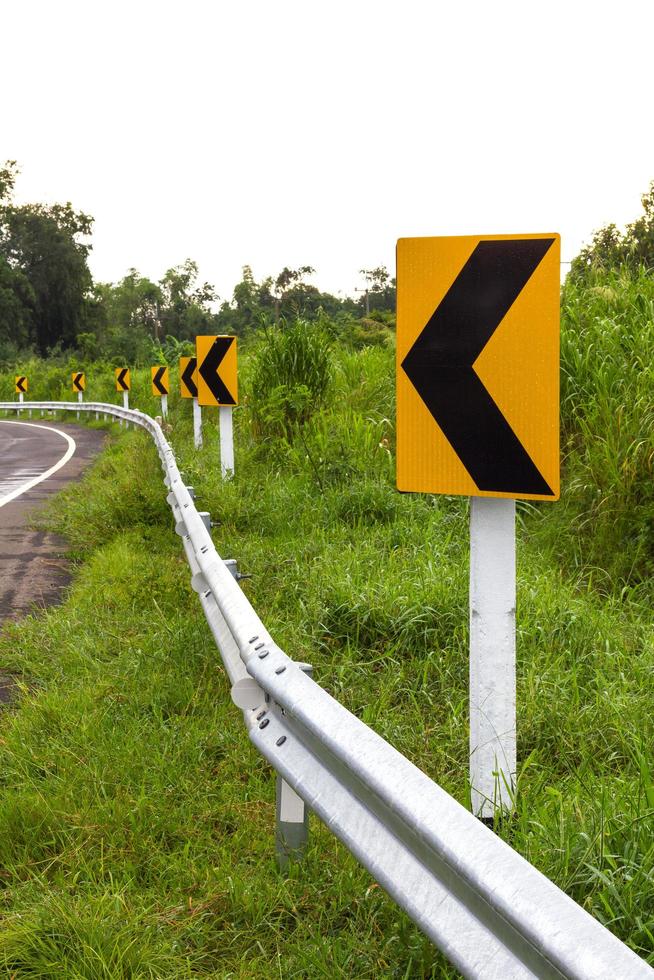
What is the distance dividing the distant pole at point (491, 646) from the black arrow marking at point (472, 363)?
123 mm

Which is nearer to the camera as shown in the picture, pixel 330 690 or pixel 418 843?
pixel 418 843

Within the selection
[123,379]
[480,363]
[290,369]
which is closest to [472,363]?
[480,363]

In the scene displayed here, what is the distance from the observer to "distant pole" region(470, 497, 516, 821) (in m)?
2.85

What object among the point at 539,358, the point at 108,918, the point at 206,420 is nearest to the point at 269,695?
the point at 108,918

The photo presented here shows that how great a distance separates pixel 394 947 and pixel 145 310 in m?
112

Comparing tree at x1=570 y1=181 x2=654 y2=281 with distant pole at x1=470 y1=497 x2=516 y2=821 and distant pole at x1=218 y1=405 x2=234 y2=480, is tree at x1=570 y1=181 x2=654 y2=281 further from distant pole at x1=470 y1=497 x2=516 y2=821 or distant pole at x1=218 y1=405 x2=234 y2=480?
distant pole at x1=470 y1=497 x2=516 y2=821

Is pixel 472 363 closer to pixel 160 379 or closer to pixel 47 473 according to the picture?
pixel 47 473

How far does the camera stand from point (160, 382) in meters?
19.1

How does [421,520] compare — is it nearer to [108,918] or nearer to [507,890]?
[108,918]

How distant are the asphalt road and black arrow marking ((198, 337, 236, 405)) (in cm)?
203

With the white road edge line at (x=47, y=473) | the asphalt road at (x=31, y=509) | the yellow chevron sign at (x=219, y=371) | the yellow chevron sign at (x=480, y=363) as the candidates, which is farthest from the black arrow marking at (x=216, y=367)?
the yellow chevron sign at (x=480, y=363)

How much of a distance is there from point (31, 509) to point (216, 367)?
2718 mm

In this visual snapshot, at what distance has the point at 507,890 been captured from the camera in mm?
1606

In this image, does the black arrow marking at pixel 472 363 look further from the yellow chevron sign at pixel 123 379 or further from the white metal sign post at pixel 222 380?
the yellow chevron sign at pixel 123 379
